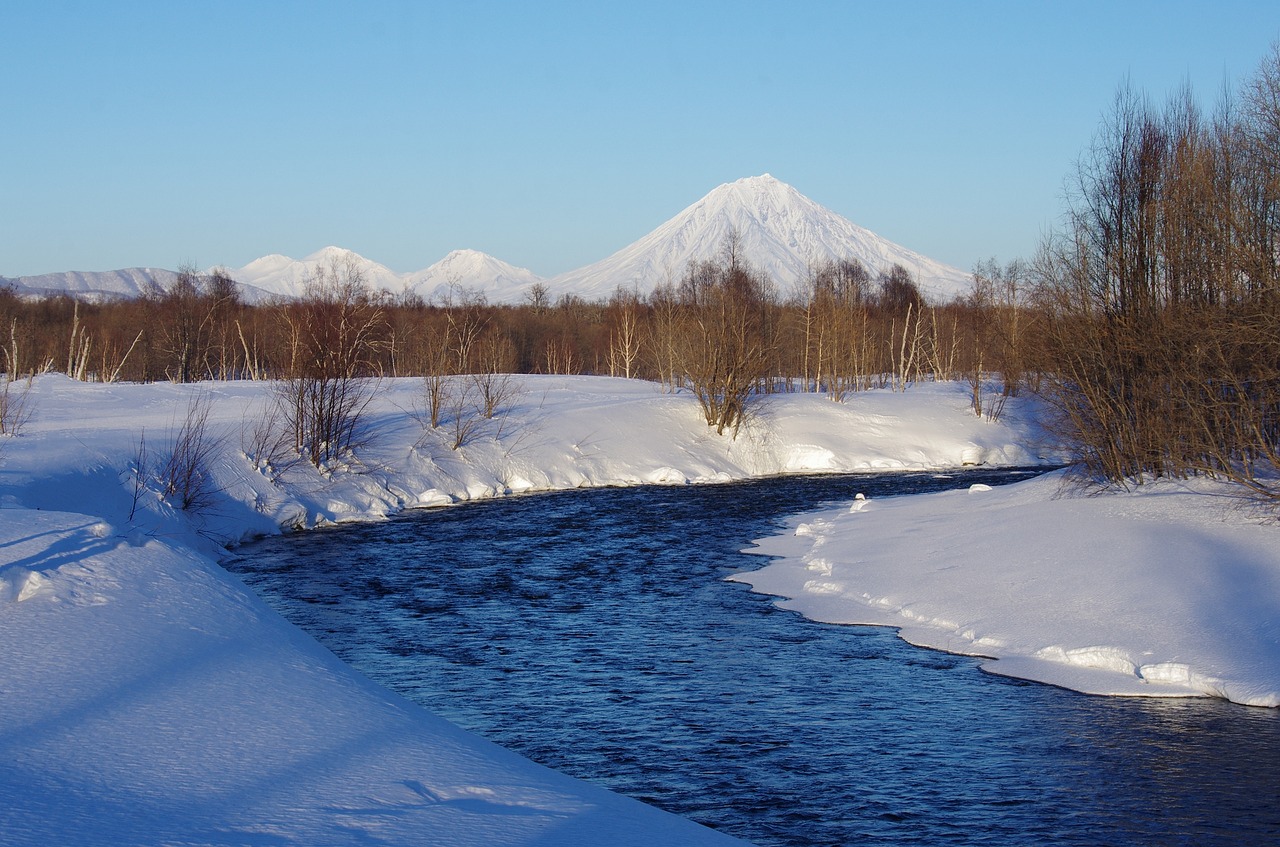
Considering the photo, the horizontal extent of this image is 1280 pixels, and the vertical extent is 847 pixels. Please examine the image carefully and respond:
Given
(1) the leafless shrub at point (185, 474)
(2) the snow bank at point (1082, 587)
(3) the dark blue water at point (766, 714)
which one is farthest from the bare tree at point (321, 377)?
(2) the snow bank at point (1082, 587)

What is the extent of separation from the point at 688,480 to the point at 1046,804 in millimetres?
25908

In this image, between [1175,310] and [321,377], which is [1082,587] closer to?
[1175,310]

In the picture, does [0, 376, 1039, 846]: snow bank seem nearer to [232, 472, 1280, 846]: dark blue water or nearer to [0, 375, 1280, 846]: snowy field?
[0, 375, 1280, 846]: snowy field

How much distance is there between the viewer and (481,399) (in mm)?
36312

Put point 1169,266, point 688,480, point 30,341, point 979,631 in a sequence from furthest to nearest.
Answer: point 30,341, point 688,480, point 1169,266, point 979,631

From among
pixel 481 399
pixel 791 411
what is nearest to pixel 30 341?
pixel 481 399

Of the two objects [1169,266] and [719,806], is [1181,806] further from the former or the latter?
[1169,266]

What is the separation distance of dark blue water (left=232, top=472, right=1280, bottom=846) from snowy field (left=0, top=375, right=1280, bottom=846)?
3.01 feet

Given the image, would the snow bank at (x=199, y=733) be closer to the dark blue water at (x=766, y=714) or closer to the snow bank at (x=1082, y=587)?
the dark blue water at (x=766, y=714)

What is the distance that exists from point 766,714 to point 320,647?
4.56m

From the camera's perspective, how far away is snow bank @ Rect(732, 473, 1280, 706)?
10891mm

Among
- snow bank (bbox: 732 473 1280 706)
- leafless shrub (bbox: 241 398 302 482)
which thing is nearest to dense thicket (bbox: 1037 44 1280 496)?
snow bank (bbox: 732 473 1280 706)

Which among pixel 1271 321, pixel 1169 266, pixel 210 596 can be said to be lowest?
pixel 210 596

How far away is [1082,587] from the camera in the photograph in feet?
42.9
